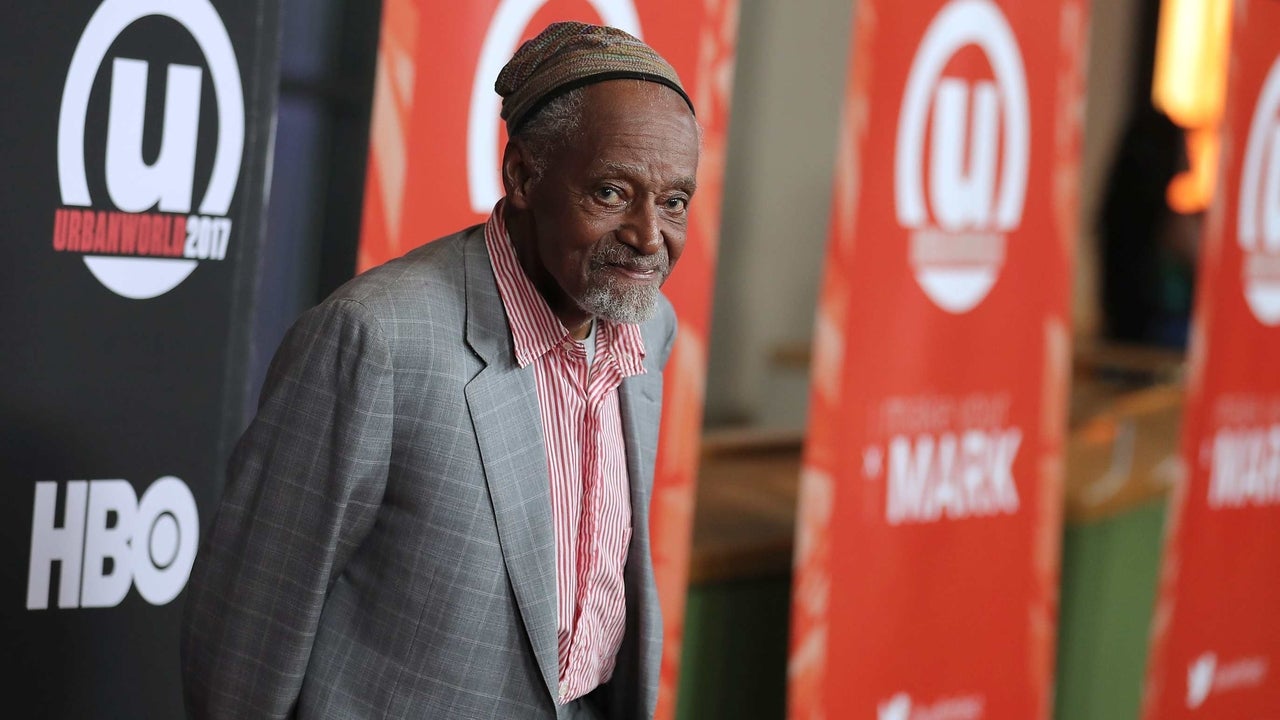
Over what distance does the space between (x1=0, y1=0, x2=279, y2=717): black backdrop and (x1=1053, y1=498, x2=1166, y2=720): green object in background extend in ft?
6.79

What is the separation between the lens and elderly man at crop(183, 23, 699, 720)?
1192mm

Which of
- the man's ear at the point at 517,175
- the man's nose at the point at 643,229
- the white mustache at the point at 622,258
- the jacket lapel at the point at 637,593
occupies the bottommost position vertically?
the jacket lapel at the point at 637,593

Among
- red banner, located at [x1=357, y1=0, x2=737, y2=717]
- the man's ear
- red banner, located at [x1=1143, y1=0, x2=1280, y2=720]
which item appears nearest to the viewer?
the man's ear

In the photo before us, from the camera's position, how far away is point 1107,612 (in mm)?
3186

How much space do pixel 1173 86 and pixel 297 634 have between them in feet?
20.3

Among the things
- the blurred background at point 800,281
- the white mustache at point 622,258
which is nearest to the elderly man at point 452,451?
the white mustache at point 622,258

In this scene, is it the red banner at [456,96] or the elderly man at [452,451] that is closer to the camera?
the elderly man at [452,451]

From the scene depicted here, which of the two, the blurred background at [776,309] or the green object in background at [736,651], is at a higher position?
the blurred background at [776,309]

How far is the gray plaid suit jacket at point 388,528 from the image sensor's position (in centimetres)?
119

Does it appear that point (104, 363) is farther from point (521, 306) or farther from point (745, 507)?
point (745, 507)

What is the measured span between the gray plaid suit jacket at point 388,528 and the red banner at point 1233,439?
223 cm

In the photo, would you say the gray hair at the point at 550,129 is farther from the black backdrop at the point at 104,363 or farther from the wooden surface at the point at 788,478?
the wooden surface at the point at 788,478

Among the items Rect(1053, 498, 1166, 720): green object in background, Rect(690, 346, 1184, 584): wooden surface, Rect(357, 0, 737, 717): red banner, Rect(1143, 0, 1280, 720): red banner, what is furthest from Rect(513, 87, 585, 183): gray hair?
Rect(1143, 0, 1280, 720): red banner

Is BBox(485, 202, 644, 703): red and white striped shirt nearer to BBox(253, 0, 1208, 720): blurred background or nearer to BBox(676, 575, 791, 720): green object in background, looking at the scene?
BBox(253, 0, 1208, 720): blurred background
